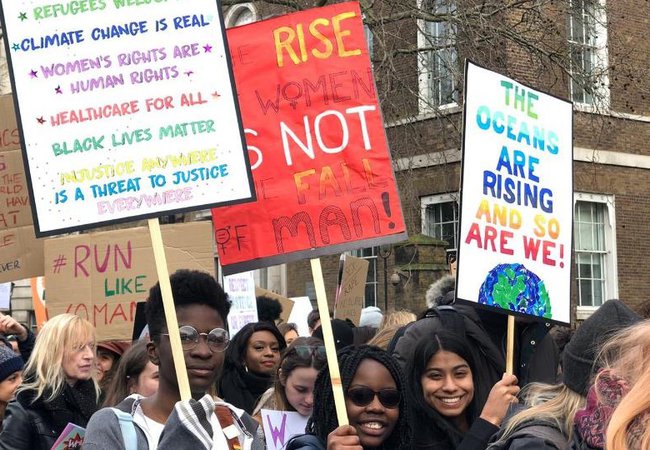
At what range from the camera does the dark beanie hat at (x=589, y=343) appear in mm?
3570

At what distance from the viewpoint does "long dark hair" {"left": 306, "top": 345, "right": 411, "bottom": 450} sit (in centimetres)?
416

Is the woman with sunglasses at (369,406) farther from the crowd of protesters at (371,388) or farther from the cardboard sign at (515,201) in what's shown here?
the cardboard sign at (515,201)

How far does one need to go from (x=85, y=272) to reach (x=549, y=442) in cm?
530

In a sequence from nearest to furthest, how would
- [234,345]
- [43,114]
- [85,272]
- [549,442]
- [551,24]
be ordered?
[549,442]
[43,114]
[234,345]
[85,272]
[551,24]

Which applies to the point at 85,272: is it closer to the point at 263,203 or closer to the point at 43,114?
the point at 263,203

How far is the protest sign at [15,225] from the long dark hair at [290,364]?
119 inches

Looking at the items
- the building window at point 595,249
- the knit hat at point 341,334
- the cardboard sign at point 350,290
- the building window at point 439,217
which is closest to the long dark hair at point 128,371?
the knit hat at point 341,334

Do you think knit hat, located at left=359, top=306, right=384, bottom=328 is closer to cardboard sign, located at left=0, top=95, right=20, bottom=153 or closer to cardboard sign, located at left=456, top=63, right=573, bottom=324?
cardboard sign, located at left=0, top=95, right=20, bottom=153

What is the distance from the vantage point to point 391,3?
13930mm

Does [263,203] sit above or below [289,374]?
above

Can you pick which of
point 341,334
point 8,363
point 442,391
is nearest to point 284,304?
point 341,334

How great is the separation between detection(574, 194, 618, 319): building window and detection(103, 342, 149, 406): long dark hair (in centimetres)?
1490

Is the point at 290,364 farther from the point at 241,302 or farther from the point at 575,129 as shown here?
the point at 575,129

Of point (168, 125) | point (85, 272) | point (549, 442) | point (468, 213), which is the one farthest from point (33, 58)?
point (85, 272)
